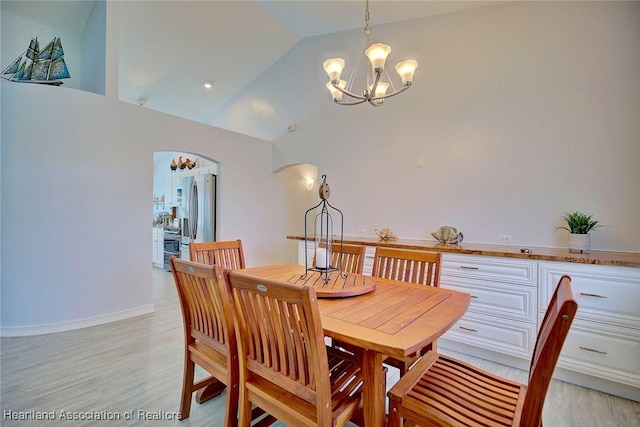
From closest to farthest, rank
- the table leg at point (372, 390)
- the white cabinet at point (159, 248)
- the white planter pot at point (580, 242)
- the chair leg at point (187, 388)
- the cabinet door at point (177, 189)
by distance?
the table leg at point (372, 390) → the chair leg at point (187, 388) → the white planter pot at point (580, 242) → the cabinet door at point (177, 189) → the white cabinet at point (159, 248)

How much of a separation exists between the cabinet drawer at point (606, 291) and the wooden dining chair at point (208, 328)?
2.30 metres

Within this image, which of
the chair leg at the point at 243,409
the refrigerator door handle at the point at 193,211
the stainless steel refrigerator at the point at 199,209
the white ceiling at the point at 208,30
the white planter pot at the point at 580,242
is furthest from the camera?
the refrigerator door handle at the point at 193,211

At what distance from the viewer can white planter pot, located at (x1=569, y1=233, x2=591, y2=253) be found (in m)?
2.37

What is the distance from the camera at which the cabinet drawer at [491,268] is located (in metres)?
2.28

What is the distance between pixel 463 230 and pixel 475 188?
0.47 meters

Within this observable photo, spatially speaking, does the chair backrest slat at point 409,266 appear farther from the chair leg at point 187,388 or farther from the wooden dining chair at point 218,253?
the chair leg at point 187,388

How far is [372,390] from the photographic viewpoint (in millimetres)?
1153

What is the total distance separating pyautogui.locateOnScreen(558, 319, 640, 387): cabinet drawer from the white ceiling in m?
3.13

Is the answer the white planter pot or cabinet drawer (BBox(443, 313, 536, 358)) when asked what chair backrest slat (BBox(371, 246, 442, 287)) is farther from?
the white planter pot

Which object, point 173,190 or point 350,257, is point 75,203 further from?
point 173,190

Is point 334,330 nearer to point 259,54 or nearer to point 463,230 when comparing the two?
point 463,230

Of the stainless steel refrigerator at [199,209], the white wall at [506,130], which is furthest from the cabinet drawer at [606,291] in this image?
the stainless steel refrigerator at [199,209]

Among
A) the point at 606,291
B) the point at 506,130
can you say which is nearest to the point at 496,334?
the point at 606,291

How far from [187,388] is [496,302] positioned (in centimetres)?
239
